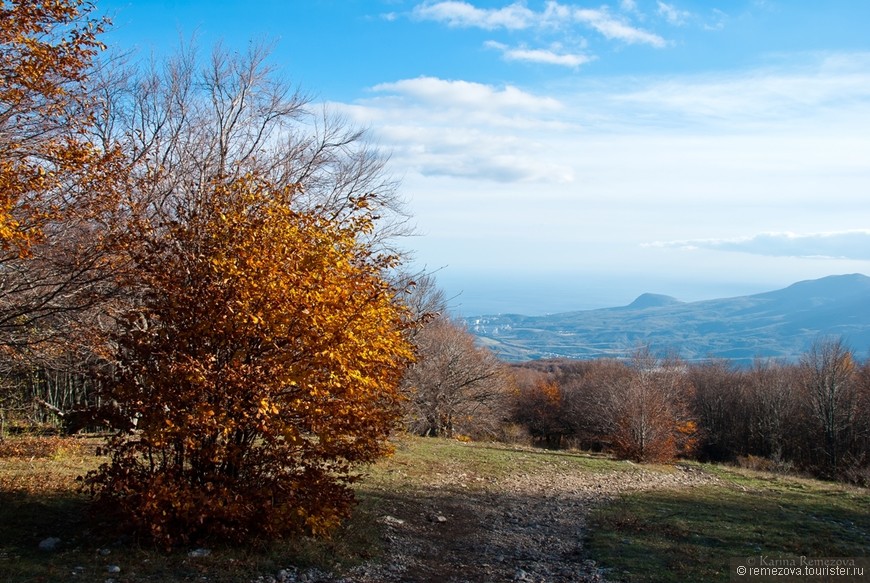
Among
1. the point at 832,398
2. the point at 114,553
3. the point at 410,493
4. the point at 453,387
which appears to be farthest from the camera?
the point at 832,398

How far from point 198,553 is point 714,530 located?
9600 millimetres

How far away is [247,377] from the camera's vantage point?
7.21m

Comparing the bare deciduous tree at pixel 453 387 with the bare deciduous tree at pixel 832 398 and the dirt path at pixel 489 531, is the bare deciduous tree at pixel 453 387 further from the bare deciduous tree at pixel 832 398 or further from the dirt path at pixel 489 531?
the bare deciduous tree at pixel 832 398

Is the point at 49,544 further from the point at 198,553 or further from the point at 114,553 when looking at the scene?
the point at 198,553

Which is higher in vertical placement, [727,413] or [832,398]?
[832,398]

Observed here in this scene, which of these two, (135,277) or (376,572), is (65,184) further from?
(376,572)

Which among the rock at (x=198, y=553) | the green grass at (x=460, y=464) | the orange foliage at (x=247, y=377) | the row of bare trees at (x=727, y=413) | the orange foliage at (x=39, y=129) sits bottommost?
the row of bare trees at (x=727, y=413)

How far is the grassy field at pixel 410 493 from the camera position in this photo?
22.7 ft

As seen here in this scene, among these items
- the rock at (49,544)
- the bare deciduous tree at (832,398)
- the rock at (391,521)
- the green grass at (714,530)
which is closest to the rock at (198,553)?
the rock at (49,544)

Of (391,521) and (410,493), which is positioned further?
(410,493)

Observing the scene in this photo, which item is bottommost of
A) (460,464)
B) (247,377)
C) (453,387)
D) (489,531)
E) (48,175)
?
(460,464)

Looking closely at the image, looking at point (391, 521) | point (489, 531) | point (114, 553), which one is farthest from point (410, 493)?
point (114, 553)

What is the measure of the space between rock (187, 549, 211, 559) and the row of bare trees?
2193 centimetres

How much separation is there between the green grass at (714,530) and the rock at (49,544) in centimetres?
731
